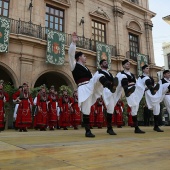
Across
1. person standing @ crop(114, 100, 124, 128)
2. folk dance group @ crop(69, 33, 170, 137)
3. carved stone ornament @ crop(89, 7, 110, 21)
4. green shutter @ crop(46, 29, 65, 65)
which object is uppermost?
carved stone ornament @ crop(89, 7, 110, 21)

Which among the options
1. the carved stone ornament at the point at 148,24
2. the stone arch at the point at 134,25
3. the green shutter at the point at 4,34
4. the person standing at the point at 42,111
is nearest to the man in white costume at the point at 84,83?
the person standing at the point at 42,111

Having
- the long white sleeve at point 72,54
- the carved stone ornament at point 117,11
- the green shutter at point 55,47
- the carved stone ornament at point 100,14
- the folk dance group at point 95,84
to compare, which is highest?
the carved stone ornament at point 117,11

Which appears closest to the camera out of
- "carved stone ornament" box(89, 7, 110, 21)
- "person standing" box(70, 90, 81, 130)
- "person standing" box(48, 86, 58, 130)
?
"person standing" box(48, 86, 58, 130)

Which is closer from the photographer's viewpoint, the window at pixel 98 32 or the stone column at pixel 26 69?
the stone column at pixel 26 69

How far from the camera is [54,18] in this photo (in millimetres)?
14055

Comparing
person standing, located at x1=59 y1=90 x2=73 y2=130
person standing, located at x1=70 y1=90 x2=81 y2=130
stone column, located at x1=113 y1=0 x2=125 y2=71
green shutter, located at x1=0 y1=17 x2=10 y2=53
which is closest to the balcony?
green shutter, located at x1=0 y1=17 x2=10 y2=53

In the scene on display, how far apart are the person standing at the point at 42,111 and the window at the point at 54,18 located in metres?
6.95

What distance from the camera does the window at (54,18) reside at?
45.0 ft

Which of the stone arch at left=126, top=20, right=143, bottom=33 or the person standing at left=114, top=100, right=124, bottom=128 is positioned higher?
the stone arch at left=126, top=20, right=143, bottom=33

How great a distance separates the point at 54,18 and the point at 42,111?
8.10 metres

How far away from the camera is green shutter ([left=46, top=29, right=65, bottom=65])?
1237cm

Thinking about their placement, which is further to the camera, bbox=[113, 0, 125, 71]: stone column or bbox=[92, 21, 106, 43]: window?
bbox=[113, 0, 125, 71]: stone column

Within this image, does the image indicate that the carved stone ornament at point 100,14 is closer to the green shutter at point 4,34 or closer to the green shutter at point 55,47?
the green shutter at point 55,47

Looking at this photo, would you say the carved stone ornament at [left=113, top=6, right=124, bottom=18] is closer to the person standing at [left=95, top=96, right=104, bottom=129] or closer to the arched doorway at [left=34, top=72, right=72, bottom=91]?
the arched doorway at [left=34, top=72, right=72, bottom=91]
